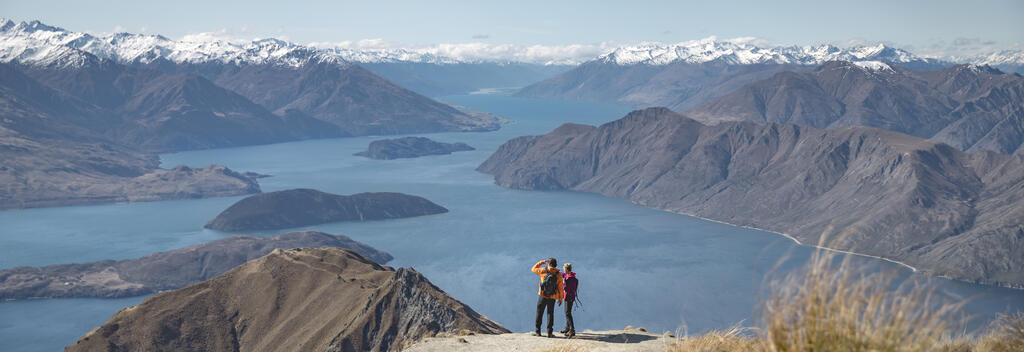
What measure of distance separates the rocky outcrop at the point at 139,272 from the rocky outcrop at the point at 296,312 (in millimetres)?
58270

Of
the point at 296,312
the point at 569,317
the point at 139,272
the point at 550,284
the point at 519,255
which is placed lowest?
the point at 519,255

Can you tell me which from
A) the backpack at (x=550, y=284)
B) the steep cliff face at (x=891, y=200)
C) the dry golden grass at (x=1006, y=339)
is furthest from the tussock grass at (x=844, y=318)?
the steep cliff face at (x=891, y=200)

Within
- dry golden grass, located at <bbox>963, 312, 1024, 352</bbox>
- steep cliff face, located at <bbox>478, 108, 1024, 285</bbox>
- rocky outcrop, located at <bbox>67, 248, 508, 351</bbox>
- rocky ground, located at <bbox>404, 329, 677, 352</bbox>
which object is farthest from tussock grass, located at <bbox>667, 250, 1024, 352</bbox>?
steep cliff face, located at <bbox>478, 108, 1024, 285</bbox>

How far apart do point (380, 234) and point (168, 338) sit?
103 m

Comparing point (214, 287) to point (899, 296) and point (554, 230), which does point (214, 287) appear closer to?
point (899, 296)

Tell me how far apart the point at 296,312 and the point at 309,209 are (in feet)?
398

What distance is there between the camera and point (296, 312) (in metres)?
66.2

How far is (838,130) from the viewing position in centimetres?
19738

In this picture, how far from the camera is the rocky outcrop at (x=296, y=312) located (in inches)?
2265

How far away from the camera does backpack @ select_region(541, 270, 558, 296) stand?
78.9ft

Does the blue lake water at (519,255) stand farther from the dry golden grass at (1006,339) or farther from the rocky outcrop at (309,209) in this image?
the dry golden grass at (1006,339)

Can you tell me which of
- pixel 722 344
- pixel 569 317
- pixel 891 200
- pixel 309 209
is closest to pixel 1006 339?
pixel 722 344

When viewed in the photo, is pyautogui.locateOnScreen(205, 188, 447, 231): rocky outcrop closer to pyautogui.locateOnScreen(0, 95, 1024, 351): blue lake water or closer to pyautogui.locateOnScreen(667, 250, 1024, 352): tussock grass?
pyautogui.locateOnScreen(0, 95, 1024, 351): blue lake water

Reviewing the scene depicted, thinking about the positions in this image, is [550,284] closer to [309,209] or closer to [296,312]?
[296,312]
